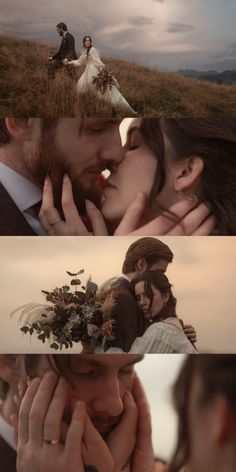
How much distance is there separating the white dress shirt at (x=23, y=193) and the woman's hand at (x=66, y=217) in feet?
0.13

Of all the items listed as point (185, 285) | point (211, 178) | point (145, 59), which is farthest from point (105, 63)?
point (185, 285)

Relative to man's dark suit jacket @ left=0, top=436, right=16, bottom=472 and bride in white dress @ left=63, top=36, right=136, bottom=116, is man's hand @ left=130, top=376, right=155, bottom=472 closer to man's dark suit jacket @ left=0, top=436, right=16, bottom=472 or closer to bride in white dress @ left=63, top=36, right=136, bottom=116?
man's dark suit jacket @ left=0, top=436, right=16, bottom=472

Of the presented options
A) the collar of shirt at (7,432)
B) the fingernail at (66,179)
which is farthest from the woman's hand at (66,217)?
the collar of shirt at (7,432)

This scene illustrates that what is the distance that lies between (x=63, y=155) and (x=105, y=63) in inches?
23.1

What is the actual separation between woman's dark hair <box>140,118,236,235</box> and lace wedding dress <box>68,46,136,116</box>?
0.18 meters

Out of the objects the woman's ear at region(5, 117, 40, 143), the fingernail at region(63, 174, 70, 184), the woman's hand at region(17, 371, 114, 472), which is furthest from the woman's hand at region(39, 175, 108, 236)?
the woman's hand at region(17, 371, 114, 472)

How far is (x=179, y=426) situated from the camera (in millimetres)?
5250

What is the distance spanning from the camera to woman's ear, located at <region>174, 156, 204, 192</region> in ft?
17.2

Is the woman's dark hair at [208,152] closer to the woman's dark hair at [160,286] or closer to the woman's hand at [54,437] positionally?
the woman's dark hair at [160,286]

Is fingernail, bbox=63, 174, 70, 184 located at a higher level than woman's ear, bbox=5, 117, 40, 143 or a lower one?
lower

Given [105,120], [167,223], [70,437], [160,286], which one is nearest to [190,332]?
[160,286]

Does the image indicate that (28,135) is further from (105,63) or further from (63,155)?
(105,63)

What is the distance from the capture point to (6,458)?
516cm

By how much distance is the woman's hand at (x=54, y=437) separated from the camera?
201 inches
